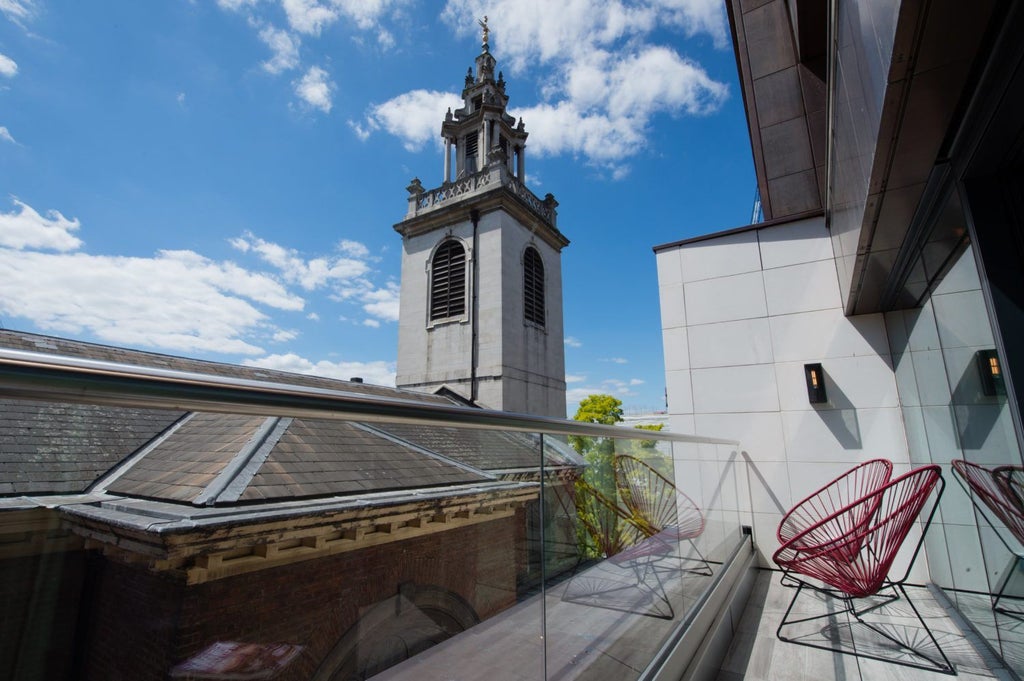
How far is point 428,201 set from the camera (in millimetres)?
16172

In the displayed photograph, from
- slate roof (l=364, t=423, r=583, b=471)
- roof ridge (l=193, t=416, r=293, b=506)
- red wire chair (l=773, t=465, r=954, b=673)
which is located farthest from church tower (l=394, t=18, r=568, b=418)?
roof ridge (l=193, t=416, r=293, b=506)

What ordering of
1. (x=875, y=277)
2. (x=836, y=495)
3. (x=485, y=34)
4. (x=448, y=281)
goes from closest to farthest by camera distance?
(x=875, y=277) < (x=836, y=495) < (x=448, y=281) < (x=485, y=34)

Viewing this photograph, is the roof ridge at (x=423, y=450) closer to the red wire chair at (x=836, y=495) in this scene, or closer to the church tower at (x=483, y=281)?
the red wire chair at (x=836, y=495)

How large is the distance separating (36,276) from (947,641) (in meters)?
24.4

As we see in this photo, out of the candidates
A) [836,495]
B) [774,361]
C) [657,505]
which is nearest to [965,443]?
[836,495]

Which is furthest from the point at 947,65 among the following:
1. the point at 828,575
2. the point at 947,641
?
the point at 947,641

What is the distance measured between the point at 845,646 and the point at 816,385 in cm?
193

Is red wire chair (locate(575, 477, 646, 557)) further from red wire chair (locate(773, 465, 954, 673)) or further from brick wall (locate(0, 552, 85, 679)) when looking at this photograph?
brick wall (locate(0, 552, 85, 679))

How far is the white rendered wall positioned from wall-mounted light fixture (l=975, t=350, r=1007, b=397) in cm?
190

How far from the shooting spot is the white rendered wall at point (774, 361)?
3553mm

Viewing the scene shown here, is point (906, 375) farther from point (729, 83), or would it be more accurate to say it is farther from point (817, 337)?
point (729, 83)

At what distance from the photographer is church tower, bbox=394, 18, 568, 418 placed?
13656 mm

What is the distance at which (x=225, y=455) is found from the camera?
32.0 inches

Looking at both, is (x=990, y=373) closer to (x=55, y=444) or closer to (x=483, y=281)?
(x=55, y=444)
